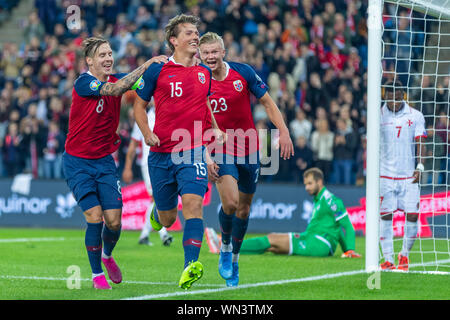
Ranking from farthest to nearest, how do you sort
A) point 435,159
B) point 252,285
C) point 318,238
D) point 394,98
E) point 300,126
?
point 300,126 < point 435,159 < point 318,238 < point 394,98 < point 252,285

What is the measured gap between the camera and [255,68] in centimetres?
1798

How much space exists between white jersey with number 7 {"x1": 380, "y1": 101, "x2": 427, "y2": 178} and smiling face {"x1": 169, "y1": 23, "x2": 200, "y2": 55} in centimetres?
326

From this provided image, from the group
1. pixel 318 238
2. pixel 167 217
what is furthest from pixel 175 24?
pixel 318 238

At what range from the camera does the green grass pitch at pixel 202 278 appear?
692 centimetres

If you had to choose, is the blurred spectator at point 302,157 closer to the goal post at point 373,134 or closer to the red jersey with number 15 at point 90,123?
the goal post at point 373,134

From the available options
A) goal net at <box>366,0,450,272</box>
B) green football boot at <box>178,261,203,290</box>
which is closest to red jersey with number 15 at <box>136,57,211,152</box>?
green football boot at <box>178,261,203,290</box>

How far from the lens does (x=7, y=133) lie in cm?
1853

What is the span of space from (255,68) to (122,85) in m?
11.2

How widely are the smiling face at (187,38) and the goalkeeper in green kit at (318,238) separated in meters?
4.38

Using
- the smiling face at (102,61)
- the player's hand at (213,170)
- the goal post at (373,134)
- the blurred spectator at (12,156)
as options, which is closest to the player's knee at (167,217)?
the player's hand at (213,170)

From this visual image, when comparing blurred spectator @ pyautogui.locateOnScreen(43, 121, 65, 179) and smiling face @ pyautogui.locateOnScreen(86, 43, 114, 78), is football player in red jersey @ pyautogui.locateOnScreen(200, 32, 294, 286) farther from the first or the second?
blurred spectator @ pyautogui.locateOnScreen(43, 121, 65, 179)

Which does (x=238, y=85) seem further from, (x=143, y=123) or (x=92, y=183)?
(x=92, y=183)

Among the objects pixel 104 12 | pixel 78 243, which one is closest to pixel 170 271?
pixel 78 243

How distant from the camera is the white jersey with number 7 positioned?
966 cm
